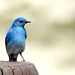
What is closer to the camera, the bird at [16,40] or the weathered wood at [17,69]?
the weathered wood at [17,69]

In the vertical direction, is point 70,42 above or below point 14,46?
below

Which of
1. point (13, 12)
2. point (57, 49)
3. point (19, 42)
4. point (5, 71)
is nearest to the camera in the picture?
point (5, 71)

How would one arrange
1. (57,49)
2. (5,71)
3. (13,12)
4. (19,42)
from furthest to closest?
(13,12) → (57,49) → (19,42) → (5,71)

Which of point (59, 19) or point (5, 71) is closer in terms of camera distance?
point (5, 71)

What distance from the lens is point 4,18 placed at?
469 inches

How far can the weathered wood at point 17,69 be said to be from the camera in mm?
4328

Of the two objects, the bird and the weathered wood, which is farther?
the bird

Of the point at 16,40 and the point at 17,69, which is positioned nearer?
the point at 17,69

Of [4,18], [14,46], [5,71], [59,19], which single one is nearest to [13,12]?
[4,18]

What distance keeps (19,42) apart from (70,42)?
19.1 ft

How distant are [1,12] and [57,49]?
5.73 ft

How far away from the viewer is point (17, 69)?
4.46 m

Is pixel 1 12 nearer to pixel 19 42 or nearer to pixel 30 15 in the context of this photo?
pixel 30 15

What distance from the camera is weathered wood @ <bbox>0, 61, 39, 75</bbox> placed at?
433cm
